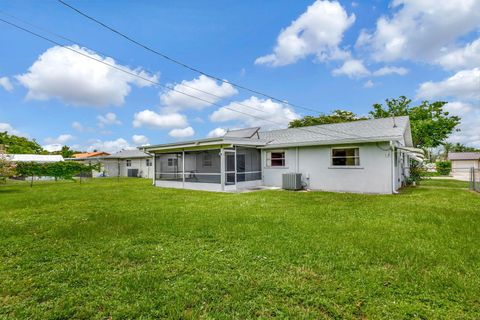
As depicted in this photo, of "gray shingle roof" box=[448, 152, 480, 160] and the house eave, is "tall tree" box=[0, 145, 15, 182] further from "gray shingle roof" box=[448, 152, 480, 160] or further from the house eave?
"gray shingle roof" box=[448, 152, 480, 160]

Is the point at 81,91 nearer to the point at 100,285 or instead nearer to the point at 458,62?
the point at 100,285

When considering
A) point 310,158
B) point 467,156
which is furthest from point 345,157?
point 467,156

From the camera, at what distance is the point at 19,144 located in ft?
142

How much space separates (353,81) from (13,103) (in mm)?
24528

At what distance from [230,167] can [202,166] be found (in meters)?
3.17

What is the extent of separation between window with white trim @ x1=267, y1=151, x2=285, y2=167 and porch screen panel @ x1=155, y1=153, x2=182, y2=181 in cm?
705

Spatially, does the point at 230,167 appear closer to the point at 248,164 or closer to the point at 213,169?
the point at 248,164

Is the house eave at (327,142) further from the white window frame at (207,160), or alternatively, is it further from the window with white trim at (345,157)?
the white window frame at (207,160)

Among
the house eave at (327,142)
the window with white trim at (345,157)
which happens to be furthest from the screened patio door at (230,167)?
the window with white trim at (345,157)

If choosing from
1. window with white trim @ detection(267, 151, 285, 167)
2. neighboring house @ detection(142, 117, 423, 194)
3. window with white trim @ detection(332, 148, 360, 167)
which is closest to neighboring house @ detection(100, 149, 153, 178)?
neighboring house @ detection(142, 117, 423, 194)

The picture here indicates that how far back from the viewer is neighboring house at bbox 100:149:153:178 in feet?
100

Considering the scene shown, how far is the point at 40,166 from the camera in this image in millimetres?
22969

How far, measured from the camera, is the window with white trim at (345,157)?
1327 cm

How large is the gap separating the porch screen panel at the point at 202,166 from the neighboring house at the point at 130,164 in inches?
505
